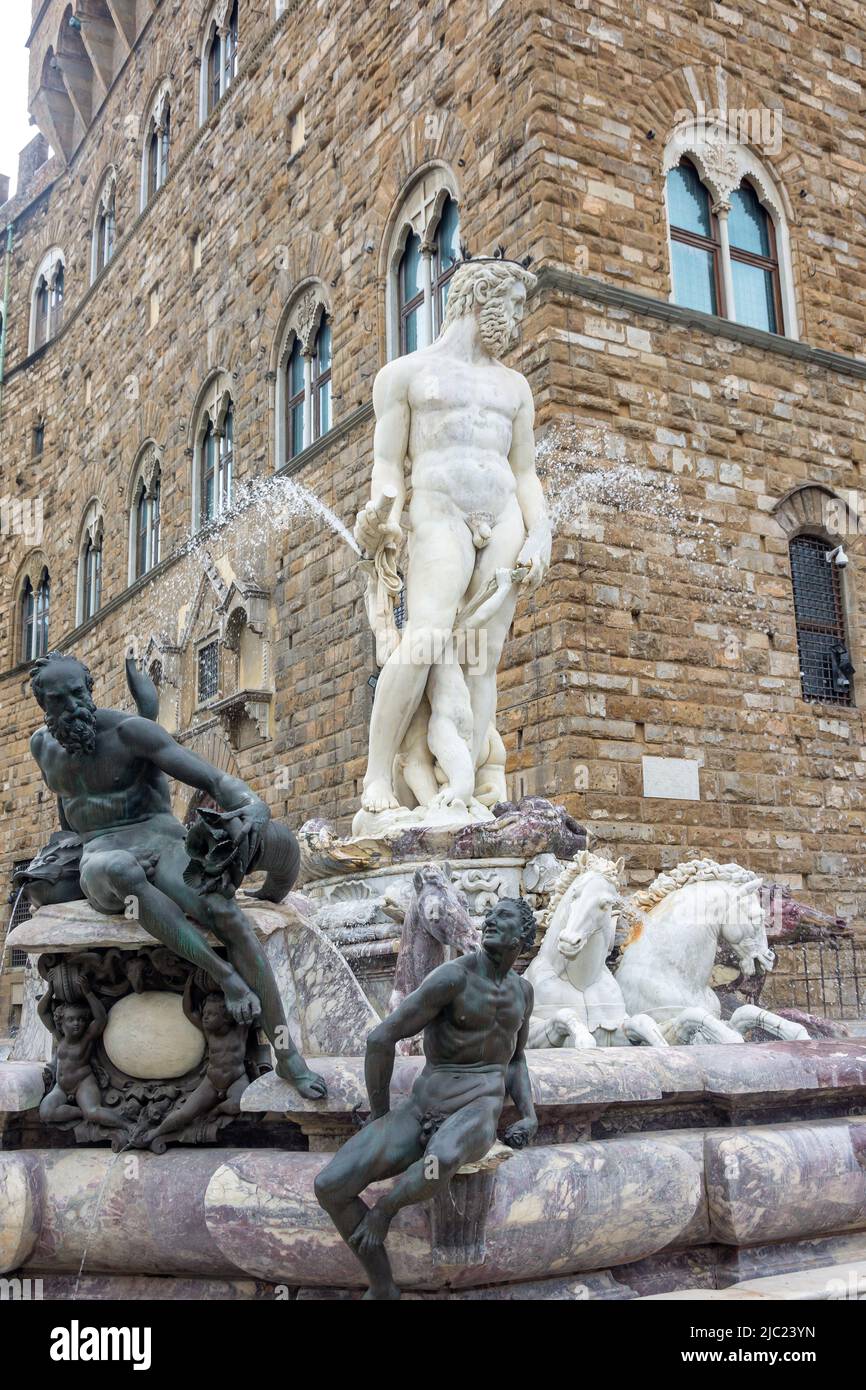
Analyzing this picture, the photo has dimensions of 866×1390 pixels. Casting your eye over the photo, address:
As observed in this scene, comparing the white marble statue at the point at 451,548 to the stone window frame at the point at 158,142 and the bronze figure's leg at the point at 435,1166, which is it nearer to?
the bronze figure's leg at the point at 435,1166

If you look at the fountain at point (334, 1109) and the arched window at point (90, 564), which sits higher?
the arched window at point (90, 564)

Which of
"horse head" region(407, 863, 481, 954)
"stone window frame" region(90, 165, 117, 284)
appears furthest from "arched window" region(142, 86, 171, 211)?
"horse head" region(407, 863, 481, 954)

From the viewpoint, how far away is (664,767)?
37.1ft

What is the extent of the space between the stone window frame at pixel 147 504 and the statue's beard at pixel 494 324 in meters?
15.0

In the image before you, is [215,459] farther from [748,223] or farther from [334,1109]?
[334,1109]

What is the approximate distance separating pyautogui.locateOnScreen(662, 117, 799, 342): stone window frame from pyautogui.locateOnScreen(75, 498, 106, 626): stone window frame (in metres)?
14.4

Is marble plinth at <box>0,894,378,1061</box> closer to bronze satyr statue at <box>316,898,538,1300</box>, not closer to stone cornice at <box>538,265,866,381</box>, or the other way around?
bronze satyr statue at <box>316,898,538,1300</box>

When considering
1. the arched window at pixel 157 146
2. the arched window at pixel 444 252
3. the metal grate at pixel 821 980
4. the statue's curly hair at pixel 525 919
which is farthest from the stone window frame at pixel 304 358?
the statue's curly hair at pixel 525 919

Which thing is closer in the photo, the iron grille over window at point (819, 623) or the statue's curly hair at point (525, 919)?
the statue's curly hair at point (525, 919)

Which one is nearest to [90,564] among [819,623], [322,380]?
[322,380]

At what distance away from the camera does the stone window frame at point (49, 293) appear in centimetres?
2908

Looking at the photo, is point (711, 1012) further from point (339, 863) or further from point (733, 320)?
point (733, 320)

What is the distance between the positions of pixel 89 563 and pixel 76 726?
22383mm
